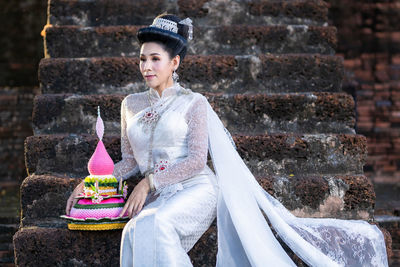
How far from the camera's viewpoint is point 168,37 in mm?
2998

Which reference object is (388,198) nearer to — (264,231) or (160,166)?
(264,231)

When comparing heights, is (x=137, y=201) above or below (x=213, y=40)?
below

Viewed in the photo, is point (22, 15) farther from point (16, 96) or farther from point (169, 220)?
point (169, 220)

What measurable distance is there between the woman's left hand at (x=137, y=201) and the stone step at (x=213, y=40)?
1.61 m

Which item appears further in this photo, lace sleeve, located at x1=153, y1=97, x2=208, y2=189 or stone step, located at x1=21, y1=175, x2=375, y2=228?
stone step, located at x1=21, y1=175, x2=375, y2=228

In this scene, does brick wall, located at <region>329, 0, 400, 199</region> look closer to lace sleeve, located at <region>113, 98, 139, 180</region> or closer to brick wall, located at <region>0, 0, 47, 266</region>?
lace sleeve, located at <region>113, 98, 139, 180</region>

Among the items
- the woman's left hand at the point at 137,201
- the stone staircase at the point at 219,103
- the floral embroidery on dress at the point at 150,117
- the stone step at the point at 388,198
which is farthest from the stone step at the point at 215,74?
the woman's left hand at the point at 137,201

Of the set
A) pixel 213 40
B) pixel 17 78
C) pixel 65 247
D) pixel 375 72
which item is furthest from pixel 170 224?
pixel 17 78

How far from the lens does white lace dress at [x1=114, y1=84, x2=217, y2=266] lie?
260 cm

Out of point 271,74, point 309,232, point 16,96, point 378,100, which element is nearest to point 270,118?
point 271,74

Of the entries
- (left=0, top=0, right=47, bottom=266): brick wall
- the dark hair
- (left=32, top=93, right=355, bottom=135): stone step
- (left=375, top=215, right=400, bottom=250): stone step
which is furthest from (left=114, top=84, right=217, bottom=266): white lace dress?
(left=0, top=0, right=47, bottom=266): brick wall

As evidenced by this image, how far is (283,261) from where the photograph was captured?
2.92m

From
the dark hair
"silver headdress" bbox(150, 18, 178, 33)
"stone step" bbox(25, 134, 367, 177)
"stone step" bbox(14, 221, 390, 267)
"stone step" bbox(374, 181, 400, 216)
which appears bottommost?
"stone step" bbox(374, 181, 400, 216)

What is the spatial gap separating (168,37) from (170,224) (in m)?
0.96
